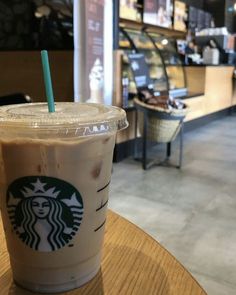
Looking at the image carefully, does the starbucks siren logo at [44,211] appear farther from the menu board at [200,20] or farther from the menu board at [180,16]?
the menu board at [200,20]

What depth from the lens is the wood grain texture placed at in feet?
13.5

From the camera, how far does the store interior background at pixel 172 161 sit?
237 centimetres

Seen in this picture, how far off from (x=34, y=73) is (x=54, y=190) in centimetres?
393

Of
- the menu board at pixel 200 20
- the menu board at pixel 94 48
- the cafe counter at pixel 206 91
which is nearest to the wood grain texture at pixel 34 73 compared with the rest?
the menu board at pixel 94 48

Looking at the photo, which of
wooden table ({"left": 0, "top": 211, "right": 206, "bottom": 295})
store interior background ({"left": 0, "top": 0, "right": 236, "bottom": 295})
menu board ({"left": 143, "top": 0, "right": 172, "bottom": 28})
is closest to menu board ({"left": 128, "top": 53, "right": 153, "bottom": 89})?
store interior background ({"left": 0, "top": 0, "right": 236, "bottom": 295})

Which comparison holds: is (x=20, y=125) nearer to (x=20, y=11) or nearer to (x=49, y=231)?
(x=49, y=231)

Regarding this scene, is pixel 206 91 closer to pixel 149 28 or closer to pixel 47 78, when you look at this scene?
pixel 149 28

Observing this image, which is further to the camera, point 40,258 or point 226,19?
point 226,19

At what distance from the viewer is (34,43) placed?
421cm

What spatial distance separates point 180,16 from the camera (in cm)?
728

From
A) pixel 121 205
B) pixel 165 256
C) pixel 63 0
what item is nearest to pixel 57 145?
pixel 165 256

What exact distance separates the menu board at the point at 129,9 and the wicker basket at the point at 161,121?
65.8 inches

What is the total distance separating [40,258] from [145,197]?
2675 millimetres

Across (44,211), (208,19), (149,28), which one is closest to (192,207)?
(44,211)
